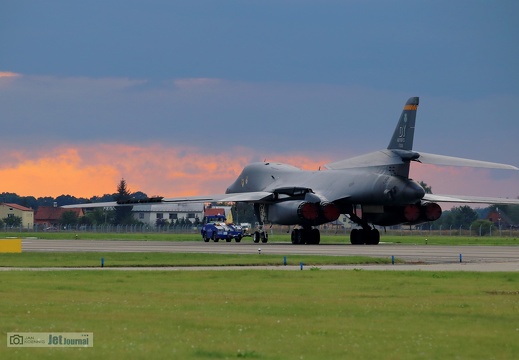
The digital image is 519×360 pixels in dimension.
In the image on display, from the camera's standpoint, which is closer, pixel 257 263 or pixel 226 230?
pixel 257 263

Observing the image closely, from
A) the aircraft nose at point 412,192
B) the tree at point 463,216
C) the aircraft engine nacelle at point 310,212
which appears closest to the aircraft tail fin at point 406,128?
the aircraft nose at point 412,192

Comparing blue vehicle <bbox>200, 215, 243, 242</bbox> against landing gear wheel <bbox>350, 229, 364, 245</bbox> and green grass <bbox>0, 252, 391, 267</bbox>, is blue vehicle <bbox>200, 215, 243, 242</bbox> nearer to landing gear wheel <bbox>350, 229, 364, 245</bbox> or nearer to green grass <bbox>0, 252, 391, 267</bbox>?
landing gear wheel <bbox>350, 229, 364, 245</bbox>

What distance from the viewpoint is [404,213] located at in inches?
2921

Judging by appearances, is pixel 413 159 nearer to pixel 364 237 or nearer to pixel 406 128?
pixel 406 128

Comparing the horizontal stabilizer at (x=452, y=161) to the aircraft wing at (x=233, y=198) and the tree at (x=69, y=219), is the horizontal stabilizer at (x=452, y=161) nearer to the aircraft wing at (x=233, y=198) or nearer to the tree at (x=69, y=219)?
the aircraft wing at (x=233, y=198)

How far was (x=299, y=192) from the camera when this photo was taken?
79875mm
